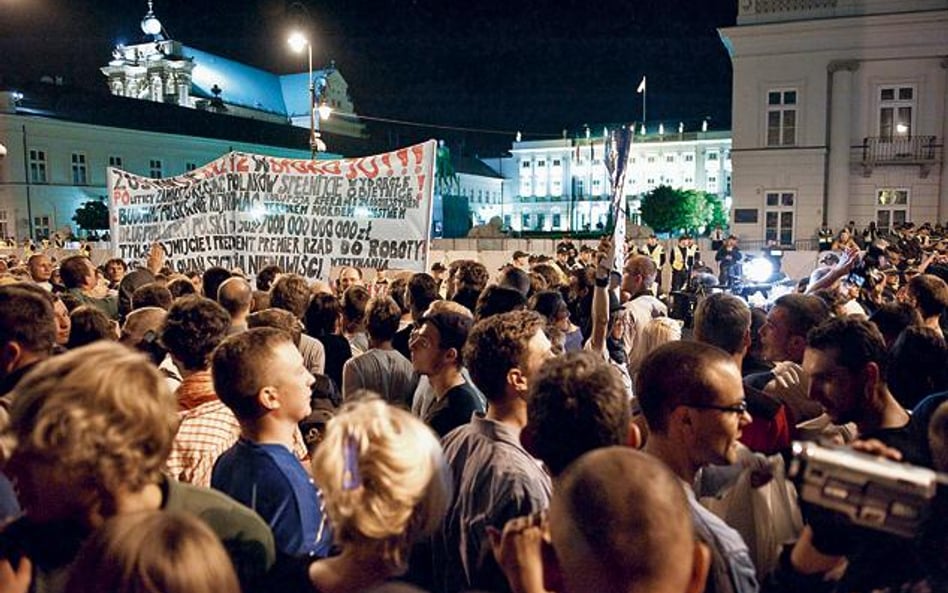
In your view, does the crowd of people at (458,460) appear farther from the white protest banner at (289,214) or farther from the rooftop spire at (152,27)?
the rooftop spire at (152,27)

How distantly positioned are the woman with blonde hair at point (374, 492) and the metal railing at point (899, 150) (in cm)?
3252

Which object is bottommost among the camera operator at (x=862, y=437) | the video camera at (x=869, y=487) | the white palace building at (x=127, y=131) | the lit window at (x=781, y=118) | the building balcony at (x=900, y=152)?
the camera operator at (x=862, y=437)

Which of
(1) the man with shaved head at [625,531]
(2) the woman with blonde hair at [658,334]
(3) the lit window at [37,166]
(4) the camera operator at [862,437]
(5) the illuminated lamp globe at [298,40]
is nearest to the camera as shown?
(1) the man with shaved head at [625,531]

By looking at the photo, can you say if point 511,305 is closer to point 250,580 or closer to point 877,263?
point 250,580

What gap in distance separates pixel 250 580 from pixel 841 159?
107ft

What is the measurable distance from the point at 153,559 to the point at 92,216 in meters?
57.3

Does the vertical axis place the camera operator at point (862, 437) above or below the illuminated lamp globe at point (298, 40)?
below

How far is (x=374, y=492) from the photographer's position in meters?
2.17

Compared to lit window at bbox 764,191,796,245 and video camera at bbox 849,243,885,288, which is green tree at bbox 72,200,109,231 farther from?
video camera at bbox 849,243,885,288

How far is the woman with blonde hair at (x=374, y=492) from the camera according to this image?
2.17m

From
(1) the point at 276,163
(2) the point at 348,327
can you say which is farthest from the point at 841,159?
(2) the point at 348,327

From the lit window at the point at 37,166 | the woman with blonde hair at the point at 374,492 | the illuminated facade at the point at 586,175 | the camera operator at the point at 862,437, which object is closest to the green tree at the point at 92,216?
the lit window at the point at 37,166

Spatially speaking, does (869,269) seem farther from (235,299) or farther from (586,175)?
(586,175)

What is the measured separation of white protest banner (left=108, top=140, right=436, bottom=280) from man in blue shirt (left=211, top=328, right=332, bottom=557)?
6106 millimetres
